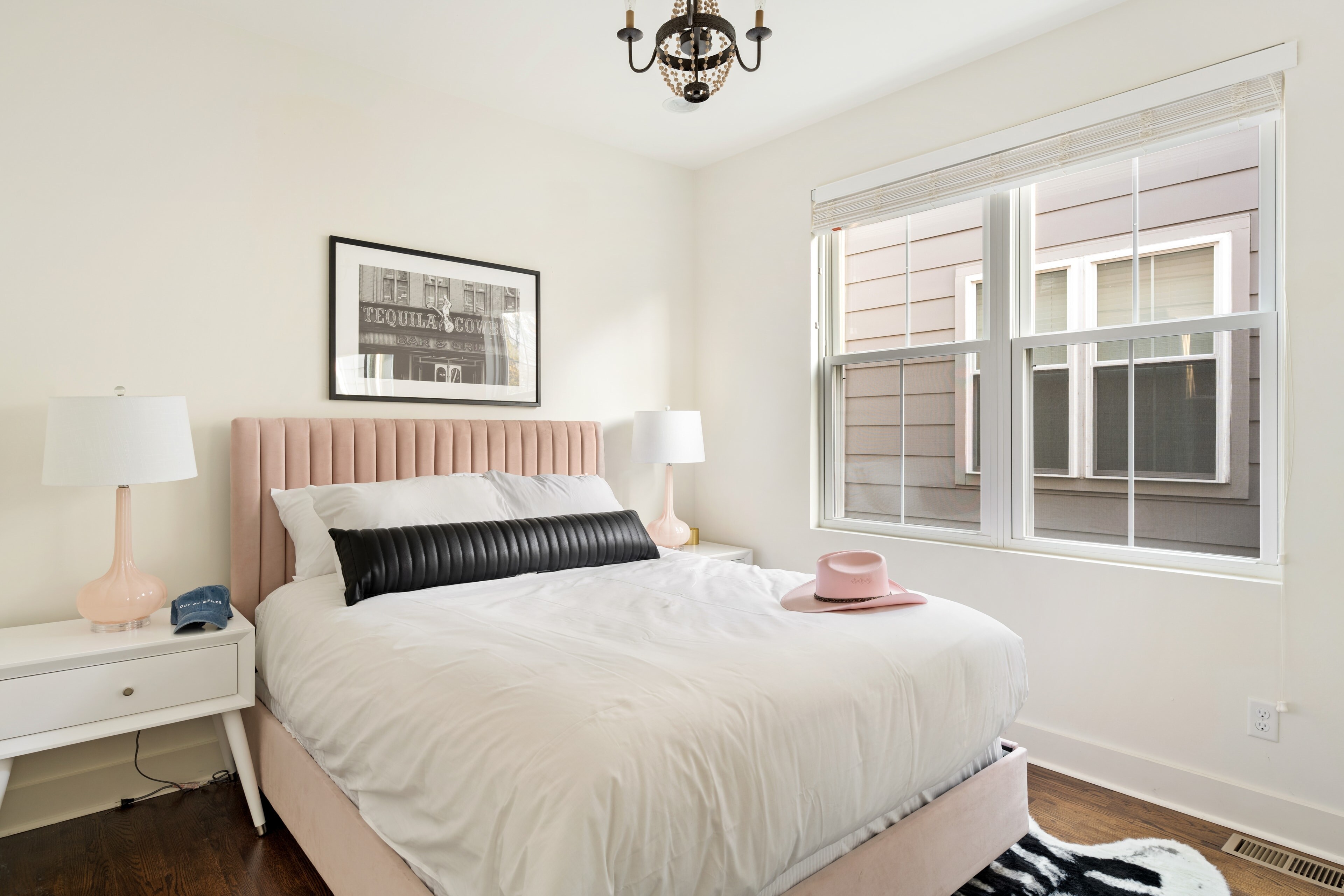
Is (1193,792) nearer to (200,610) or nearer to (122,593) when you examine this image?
(200,610)

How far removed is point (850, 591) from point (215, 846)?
6.52ft

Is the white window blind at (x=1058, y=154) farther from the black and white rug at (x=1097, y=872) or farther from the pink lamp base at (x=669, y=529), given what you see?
the black and white rug at (x=1097, y=872)

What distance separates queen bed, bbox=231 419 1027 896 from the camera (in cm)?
116

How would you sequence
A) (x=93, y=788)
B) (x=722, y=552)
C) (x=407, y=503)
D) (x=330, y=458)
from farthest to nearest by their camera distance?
(x=722, y=552) < (x=330, y=458) < (x=407, y=503) < (x=93, y=788)

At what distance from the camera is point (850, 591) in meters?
2.03

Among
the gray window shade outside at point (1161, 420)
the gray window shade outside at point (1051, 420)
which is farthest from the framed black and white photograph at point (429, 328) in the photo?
the gray window shade outside at point (1161, 420)

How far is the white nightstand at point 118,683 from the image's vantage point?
6.22 ft

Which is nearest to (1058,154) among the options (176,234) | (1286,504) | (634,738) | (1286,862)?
(1286,504)

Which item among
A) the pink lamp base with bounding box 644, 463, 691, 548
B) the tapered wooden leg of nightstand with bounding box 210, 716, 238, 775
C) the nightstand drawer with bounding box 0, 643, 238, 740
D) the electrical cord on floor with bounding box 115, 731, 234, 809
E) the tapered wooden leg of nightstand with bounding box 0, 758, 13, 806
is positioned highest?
the pink lamp base with bounding box 644, 463, 691, 548

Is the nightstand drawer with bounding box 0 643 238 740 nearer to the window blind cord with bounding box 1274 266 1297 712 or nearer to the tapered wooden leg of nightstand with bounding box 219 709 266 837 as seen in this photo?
the tapered wooden leg of nightstand with bounding box 219 709 266 837

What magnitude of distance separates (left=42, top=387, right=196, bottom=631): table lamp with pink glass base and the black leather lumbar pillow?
533 mm

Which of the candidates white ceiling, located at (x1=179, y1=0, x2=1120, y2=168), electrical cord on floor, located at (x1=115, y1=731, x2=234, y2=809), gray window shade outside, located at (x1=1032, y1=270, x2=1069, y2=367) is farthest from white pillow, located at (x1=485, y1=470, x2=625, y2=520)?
gray window shade outside, located at (x1=1032, y1=270, x2=1069, y2=367)

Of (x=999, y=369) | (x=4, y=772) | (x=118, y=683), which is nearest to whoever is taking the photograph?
(x=4, y=772)

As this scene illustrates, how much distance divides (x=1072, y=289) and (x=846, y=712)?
2.12m
